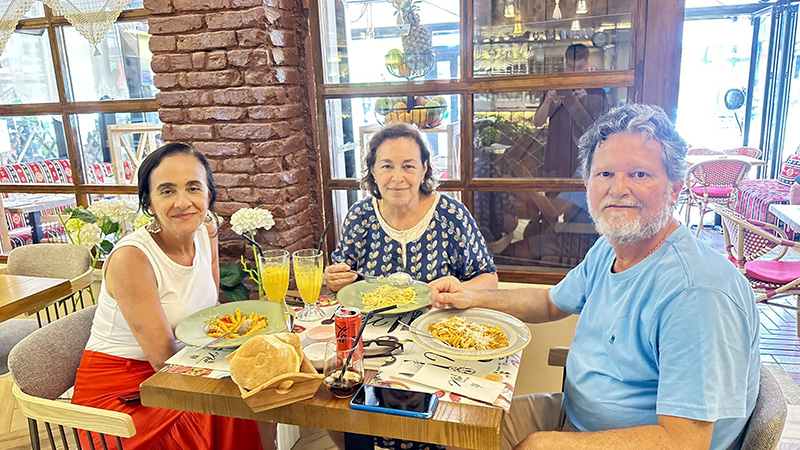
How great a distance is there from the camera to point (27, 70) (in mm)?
2908

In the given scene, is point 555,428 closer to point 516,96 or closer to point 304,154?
point 516,96

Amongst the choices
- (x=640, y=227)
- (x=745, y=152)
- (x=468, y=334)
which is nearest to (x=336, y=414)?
(x=468, y=334)

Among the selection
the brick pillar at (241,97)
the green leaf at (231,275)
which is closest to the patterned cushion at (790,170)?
the brick pillar at (241,97)

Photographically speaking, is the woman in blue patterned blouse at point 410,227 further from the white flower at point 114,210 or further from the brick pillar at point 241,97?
the white flower at point 114,210

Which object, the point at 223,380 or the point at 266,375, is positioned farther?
the point at 223,380

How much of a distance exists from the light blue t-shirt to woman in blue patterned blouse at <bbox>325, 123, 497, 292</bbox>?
0.66m

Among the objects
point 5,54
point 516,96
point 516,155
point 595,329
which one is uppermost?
point 5,54

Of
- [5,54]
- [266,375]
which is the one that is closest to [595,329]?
[266,375]

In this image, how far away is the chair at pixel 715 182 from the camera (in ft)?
18.2

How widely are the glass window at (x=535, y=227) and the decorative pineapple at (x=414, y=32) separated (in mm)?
709

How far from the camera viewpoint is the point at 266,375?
3.63 ft

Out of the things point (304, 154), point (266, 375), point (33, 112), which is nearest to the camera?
point (266, 375)

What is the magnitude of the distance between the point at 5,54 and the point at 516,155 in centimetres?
293

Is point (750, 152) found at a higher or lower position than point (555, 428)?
higher
